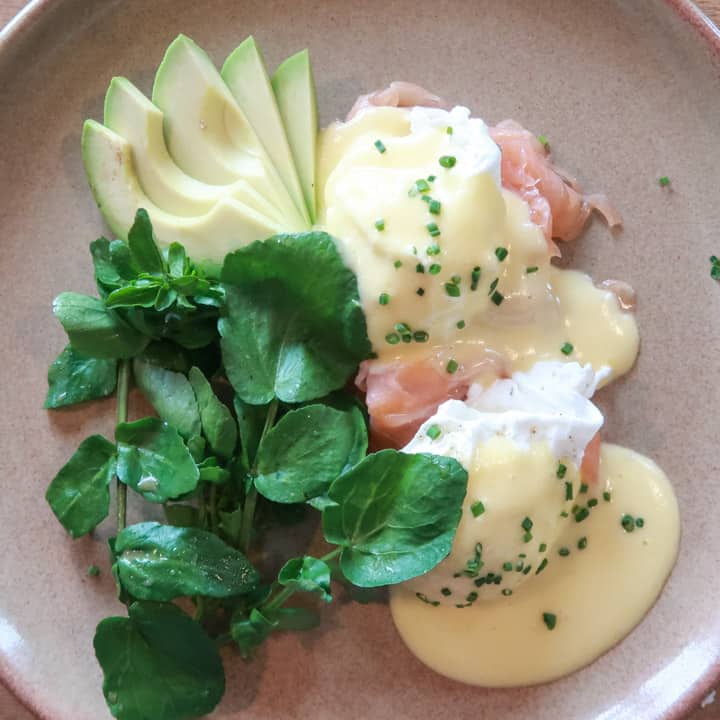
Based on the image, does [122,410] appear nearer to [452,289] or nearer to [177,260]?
[177,260]

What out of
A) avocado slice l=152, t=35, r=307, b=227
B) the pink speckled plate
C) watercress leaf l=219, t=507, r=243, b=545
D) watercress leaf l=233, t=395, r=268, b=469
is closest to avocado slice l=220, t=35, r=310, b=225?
avocado slice l=152, t=35, r=307, b=227

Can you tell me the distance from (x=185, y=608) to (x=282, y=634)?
0.76ft

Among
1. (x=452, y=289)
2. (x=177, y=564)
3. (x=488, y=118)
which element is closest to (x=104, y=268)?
(x=177, y=564)

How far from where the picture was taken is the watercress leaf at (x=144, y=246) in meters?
1.69

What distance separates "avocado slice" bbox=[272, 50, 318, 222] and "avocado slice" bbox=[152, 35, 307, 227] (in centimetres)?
7

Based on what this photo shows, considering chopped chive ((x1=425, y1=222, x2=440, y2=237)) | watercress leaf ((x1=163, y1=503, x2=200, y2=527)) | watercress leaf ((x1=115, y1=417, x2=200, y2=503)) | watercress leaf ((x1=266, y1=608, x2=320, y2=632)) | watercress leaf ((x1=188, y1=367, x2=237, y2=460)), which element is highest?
chopped chive ((x1=425, y1=222, x2=440, y2=237))

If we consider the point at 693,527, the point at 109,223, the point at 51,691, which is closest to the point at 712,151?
the point at 693,527

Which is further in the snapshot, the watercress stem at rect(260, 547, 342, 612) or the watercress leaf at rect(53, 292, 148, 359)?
the watercress leaf at rect(53, 292, 148, 359)

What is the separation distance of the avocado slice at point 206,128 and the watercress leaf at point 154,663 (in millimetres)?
921

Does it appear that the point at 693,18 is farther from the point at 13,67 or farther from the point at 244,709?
the point at 244,709

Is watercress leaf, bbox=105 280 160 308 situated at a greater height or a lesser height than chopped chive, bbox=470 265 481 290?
lesser

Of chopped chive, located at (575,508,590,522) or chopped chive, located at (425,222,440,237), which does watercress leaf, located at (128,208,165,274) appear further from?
chopped chive, located at (575,508,590,522)

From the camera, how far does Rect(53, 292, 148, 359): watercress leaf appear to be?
1753 mm

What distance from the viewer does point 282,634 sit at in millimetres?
1839
